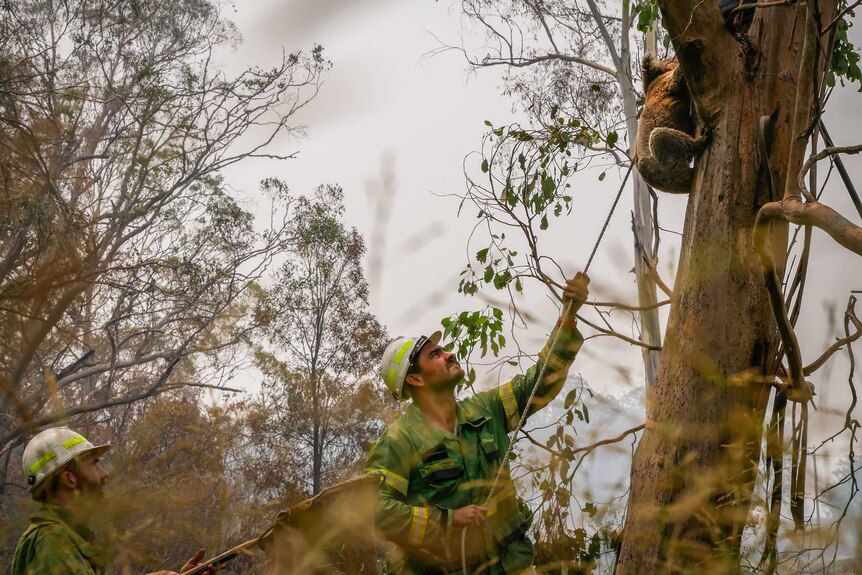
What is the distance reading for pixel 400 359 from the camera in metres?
3.30

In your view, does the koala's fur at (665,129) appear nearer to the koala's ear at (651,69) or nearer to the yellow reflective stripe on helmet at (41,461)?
the koala's ear at (651,69)

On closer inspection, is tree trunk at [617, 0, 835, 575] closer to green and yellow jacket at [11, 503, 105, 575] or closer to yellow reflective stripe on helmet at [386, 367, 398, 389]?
yellow reflective stripe on helmet at [386, 367, 398, 389]

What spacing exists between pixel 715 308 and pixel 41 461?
7.47 feet

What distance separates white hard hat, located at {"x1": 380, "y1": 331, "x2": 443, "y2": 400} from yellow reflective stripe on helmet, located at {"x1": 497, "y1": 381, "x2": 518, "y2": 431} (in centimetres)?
35

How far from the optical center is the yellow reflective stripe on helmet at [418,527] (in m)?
2.78

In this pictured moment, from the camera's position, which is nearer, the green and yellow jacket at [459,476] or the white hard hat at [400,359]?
the green and yellow jacket at [459,476]

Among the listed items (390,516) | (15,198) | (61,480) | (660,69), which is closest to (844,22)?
(660,69)

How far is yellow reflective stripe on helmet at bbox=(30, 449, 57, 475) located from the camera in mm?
2824

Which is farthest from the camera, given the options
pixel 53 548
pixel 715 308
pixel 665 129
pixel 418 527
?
pixel 665 129

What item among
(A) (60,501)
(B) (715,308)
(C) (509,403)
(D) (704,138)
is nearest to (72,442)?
(A) (60,501)

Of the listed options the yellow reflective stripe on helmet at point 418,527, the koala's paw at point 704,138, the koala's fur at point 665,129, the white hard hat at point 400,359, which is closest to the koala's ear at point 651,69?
the koala's fur at point 665,129

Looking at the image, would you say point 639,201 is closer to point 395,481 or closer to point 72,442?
point 395,481

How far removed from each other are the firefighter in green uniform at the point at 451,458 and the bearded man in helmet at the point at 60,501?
74 cm

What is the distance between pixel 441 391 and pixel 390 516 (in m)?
0.64
